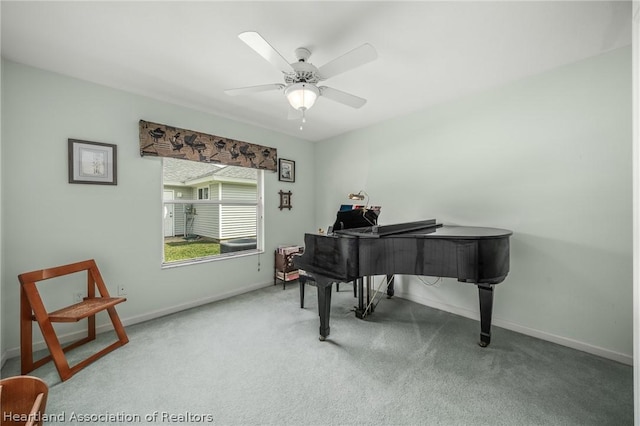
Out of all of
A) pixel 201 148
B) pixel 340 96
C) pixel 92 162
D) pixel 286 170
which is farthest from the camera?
pixel 286 170

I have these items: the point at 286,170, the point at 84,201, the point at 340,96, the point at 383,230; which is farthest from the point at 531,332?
the point at 84,201

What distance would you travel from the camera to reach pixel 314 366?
1.96 meters

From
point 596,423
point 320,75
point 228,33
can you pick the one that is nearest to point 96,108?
point 228,33

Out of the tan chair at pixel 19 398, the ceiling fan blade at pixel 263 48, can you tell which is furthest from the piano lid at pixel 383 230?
the tan chair at pixel 19 398

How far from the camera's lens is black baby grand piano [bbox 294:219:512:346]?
1.90 m

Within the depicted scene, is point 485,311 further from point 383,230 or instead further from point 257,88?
point 257,88

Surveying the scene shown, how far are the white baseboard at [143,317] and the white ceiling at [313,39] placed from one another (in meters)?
2.44

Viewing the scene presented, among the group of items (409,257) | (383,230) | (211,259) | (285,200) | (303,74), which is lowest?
(211,259)

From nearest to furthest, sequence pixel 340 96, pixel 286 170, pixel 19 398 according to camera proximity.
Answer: pixel 19 398 < pixel 340 96 < pixel 286 170

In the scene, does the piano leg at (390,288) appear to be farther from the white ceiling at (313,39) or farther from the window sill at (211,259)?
the white ceiling at (313,39)

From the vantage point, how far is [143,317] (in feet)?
8.93

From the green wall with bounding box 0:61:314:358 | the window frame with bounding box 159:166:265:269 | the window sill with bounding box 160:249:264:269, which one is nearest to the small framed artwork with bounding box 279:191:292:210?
the window frame with bounding box 159:166:265:269

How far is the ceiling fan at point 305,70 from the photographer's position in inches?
60.0

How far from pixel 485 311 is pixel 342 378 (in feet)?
4.61
